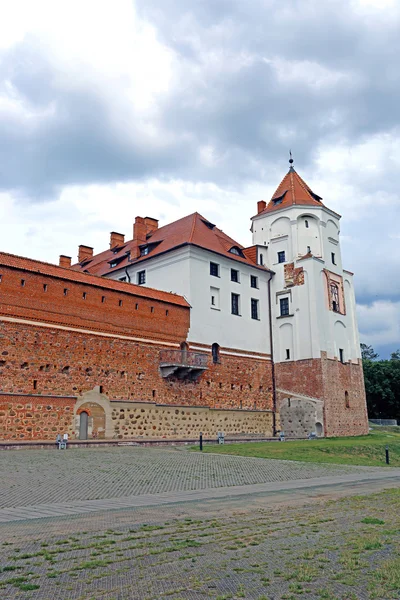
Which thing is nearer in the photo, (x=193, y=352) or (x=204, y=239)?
(x=193, y=352)

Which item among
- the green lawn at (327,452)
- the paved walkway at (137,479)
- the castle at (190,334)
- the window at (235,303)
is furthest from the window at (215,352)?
the paved walkway at (137,479)

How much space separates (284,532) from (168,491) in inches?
170

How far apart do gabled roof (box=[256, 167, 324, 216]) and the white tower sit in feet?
0.23

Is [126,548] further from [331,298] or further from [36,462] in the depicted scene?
[331,298]

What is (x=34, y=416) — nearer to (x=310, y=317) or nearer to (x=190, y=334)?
(x=190, y=334)

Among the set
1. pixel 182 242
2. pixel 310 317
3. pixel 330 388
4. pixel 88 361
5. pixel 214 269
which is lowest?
pixel 330 388

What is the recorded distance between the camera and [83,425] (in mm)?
23641

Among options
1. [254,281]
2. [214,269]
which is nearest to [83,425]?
[214,269]

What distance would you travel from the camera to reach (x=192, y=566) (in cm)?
493

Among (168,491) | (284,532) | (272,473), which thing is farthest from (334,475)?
(284,532)

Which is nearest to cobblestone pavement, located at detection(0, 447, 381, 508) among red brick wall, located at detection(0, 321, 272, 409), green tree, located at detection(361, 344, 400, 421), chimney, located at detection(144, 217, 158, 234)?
red brick wall, located at detection(0, 321, 272, 409)

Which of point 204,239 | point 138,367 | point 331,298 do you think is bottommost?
point 138,367

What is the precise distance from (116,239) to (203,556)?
37192 millimetres

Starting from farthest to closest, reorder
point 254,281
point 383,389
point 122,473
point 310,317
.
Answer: point 383,389 → point 254,281 → point 310,317 → point 122,473
